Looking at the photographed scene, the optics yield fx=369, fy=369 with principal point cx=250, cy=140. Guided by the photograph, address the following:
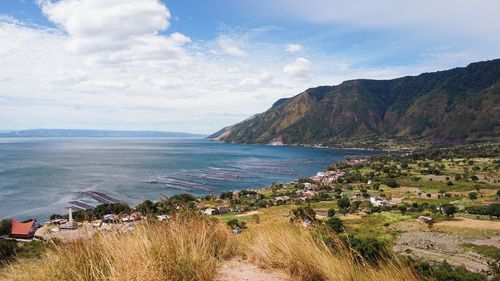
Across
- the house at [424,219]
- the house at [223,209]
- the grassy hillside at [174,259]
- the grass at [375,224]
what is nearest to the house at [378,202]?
the grass at [375,224]

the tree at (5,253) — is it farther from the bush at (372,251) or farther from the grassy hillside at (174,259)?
the bush at (372,251)

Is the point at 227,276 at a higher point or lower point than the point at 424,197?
higher

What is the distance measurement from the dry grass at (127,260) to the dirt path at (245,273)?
21 centimetres

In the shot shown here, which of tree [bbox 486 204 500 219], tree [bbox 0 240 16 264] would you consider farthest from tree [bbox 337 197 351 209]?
tree [bbox 0 240 16 264]

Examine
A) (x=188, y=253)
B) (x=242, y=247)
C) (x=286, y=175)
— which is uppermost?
(x=188, y=253)

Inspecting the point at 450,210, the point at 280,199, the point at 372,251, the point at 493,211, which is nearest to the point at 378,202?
the point at 450,210

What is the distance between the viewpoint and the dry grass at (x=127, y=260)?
3.86 meters

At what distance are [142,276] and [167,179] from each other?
8747cm

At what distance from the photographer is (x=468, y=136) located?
7549 inches

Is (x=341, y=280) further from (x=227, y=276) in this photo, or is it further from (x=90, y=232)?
(x=90, y=232)

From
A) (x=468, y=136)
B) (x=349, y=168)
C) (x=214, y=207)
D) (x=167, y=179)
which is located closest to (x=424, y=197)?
(x=214, y=207)

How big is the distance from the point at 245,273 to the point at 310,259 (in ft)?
3.36

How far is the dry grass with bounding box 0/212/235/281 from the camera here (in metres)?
3.86

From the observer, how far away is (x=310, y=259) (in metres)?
4.77
